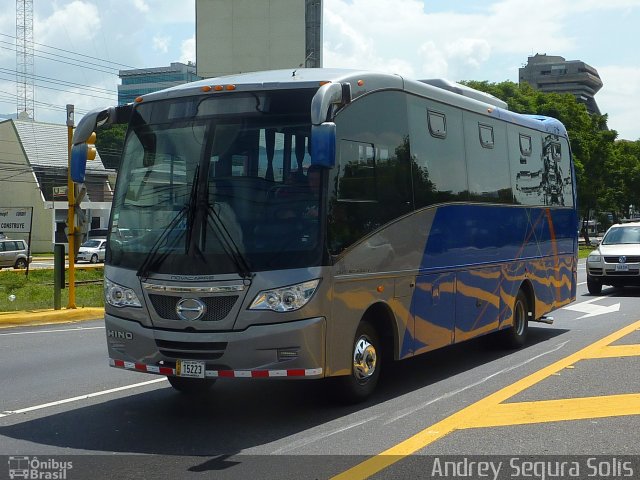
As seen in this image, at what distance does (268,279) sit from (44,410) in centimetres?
269

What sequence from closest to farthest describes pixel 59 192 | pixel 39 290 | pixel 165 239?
1. pixel 165 239
2. pixel 39 290
3. pixel 59 192

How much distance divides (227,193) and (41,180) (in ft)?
203

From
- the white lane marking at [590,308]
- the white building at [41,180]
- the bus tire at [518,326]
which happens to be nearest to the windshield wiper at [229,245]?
the bus tire at [518,326]

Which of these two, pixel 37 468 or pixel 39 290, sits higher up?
pixel 39 290

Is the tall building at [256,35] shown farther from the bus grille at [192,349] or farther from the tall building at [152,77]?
the bus grille at [192,349]

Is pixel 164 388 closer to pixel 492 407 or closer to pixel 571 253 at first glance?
pixel 492 407

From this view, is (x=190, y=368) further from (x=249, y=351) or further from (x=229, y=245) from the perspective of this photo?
(x=229, y=245)

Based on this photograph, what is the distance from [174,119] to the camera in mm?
Answer: 8250

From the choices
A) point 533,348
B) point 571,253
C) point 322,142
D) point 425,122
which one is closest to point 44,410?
point 322,142

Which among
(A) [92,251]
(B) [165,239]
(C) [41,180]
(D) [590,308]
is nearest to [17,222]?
(A) [92,251]

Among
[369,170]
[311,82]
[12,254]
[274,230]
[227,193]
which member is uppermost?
[311,82]

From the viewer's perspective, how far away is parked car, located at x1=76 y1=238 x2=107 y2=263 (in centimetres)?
5066

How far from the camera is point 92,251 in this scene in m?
50.8

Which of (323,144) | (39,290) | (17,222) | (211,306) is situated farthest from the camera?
(17,222)
